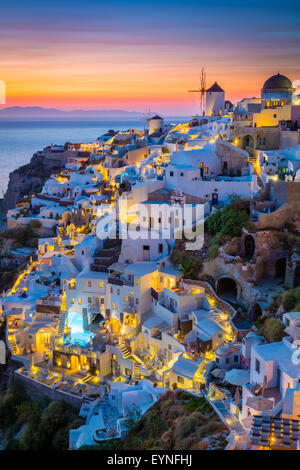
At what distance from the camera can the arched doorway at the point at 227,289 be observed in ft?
76.0

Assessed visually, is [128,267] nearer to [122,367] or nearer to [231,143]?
[122,367]

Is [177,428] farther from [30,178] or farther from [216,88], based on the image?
[30,178]

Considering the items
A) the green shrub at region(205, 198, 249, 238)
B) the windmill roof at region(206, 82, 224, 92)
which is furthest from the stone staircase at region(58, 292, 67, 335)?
the windmill roof at region(206, 82, 224, 92)

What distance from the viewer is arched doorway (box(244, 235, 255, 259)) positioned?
75.6 feet

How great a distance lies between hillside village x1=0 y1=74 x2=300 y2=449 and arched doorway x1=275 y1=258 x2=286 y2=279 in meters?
0.07

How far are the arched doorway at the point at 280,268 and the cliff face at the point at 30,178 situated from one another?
36.7 m

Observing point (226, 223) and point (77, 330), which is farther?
point (77, 330)

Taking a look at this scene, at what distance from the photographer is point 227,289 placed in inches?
947

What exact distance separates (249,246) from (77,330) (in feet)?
31.3

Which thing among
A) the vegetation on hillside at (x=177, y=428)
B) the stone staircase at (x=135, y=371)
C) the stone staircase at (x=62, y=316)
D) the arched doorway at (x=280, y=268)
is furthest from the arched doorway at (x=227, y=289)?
the stone staircase at (x=62, y=316)

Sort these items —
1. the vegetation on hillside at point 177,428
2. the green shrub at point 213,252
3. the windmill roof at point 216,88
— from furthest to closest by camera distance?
the windmill roof at point 216,88 < the green shrub at point 213,252 < the vegetation on hillside at point 177,428

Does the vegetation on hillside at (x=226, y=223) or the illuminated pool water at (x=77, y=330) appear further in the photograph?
the illuminated pool water at (x=77, y=330)

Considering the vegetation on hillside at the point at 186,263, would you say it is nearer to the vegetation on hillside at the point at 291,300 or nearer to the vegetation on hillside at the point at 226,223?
the vegetation on hillside at the point at 226,223

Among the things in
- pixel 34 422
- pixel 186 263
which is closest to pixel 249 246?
pixel 186 263
